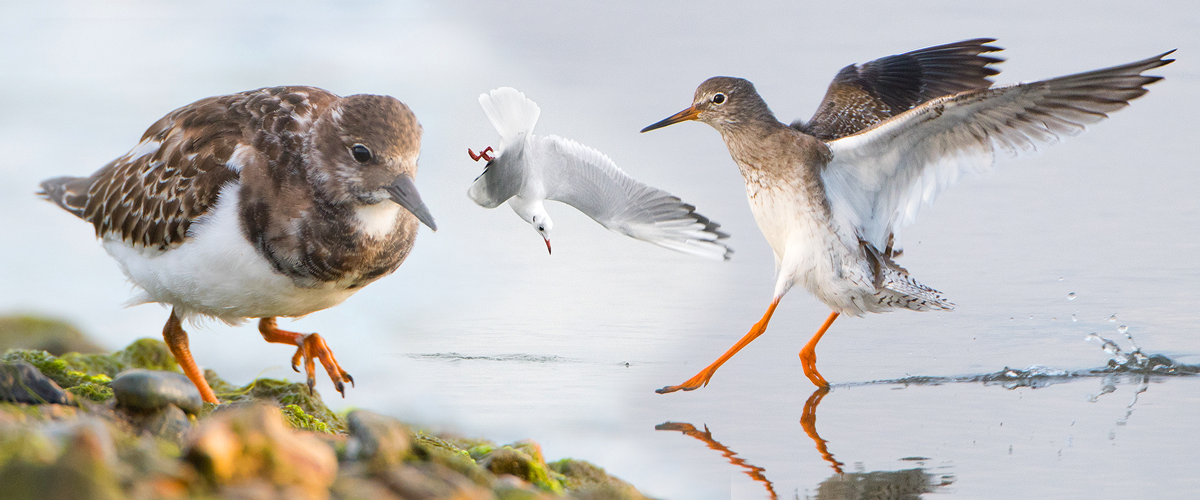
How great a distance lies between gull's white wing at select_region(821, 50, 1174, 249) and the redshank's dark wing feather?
1.09 metres

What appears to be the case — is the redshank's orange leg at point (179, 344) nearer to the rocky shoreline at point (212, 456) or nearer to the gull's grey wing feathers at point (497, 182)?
the rocky shoreline at point (212, 456)

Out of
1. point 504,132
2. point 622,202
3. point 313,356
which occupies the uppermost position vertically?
point 504,132

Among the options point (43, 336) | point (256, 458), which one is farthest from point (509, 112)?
point (43, 336)

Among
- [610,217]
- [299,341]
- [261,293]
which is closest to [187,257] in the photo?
[261,293]

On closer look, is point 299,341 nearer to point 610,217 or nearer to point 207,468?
point 610,217

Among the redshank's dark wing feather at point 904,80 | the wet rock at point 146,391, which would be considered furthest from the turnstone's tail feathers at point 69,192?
the redshank's dark wing feather at point 904,80

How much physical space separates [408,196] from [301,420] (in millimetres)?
1119

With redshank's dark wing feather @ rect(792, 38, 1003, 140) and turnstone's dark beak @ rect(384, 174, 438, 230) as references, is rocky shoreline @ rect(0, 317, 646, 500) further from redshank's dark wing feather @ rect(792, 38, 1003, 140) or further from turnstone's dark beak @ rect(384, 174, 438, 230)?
redshank's dark wing feather @ rect(792, 38, 1003, 140)

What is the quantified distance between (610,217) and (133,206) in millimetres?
2634

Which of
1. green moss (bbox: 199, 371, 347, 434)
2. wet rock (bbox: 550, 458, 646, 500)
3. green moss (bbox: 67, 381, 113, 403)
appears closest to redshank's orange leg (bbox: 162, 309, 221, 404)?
green moss (bbox: 199, 371, 347, 434)

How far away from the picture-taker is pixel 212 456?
8.11ft

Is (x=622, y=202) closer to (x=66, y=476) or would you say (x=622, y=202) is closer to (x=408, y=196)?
(x=408, y=196)

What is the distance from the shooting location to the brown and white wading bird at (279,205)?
4.57 metres

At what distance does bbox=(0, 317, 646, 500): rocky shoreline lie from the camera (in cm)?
220
